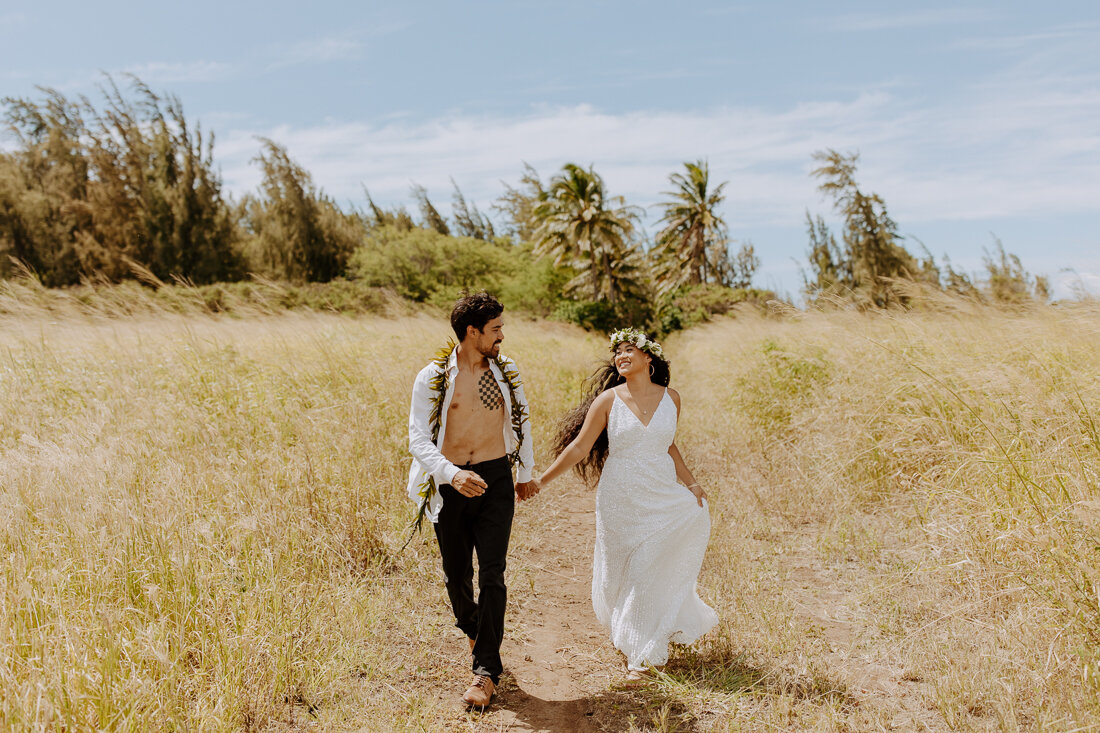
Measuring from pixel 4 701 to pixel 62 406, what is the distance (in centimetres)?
507

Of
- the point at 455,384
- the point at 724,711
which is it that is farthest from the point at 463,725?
the point at 455,384

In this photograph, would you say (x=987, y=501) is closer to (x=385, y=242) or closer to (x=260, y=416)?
(x=260, y=416)

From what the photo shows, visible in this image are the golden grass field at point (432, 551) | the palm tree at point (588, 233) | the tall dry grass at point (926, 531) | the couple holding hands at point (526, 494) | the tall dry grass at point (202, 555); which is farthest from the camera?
the palm tree at point (588, 233)

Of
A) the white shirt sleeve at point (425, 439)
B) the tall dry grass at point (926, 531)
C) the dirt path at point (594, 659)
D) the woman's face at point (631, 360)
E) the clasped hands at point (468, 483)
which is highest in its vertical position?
the woman's face at point (631, 360)

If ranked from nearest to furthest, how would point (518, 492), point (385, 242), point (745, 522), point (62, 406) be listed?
point (518, 492)
point (745, 522)
point (62, 406)
point (385, 242)

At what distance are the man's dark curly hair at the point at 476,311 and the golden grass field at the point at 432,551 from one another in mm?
1630

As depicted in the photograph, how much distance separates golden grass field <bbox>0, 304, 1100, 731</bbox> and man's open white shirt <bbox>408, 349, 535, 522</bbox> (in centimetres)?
87

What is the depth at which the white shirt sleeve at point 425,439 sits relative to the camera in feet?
11.8

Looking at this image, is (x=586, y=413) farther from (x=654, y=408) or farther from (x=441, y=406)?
(x=441, y=406)

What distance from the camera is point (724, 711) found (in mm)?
3438

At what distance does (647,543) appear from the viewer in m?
3.98

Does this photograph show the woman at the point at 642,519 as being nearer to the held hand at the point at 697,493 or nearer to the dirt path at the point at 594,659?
the held hand at the point at 697,493

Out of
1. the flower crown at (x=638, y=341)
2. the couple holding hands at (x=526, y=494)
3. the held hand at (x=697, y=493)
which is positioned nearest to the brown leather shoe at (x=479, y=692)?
the couple holding hands at (x=526, y=494)

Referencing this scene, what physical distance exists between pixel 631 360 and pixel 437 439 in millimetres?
1161
